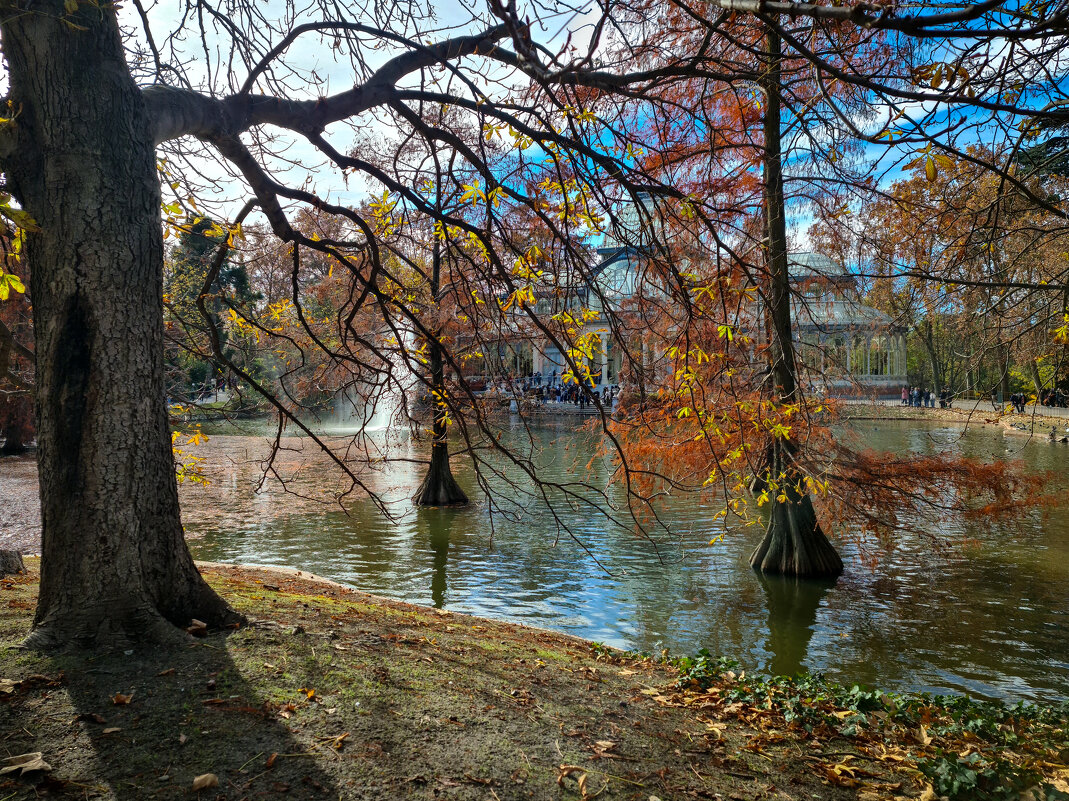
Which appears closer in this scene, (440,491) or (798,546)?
(798,546)

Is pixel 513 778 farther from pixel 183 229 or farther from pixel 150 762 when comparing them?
pixel 183 229

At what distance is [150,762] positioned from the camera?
107 inches

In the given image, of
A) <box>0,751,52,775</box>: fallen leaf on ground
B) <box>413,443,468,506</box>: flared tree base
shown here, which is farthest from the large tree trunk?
<box>413,443,468,506</box>: flared tree base

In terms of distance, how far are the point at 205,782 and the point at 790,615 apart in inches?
316

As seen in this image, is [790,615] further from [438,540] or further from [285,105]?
[285,105]

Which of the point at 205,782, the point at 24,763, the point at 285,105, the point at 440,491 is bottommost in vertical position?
the point at 440,491

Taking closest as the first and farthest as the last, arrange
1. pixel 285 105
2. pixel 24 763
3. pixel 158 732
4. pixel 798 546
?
pixel 24 763 → pixel 158 732 → pixel 285 105 → pixel 798 546

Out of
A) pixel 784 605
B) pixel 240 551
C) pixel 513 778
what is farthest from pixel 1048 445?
pixel 513 778

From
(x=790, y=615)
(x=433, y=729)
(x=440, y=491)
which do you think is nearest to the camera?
(x=433, y=729)

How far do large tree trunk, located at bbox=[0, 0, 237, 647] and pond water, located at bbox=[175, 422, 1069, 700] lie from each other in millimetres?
1737

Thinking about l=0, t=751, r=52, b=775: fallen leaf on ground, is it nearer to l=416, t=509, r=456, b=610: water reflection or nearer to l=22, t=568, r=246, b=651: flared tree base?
l=22, t=568, r=246, b=651: flared tree base

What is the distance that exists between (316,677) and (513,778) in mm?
1229

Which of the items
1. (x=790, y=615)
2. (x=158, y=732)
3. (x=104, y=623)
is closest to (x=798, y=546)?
(x=790, y=615)

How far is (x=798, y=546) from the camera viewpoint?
1048 centimetres
